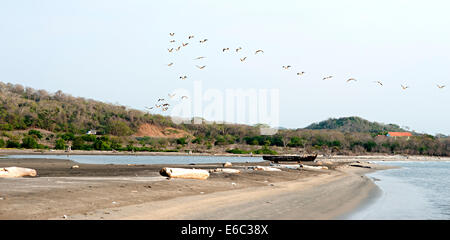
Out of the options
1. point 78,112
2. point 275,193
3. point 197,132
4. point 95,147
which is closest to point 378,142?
point 197,132

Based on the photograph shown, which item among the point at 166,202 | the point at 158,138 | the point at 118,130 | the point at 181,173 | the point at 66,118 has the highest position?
the point at 66,118

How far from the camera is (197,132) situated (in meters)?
186

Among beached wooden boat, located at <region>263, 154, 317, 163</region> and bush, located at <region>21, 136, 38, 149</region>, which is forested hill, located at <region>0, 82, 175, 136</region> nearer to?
bush, located at <region>21, 136, 38, 149</region>

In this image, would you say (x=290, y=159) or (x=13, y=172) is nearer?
(x=13, y=172)

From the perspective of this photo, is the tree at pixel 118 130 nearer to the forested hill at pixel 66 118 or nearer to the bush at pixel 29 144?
the forested hill at pixel 66 118

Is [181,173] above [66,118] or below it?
below

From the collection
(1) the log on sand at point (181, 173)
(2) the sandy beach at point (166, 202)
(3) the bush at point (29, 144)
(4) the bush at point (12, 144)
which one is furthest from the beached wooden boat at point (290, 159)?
(4) the bush at point (12, 144)

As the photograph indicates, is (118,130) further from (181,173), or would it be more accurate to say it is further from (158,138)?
(181,173)

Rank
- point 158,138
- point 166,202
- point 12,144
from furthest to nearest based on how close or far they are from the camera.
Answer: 1. point 158,138
2. point 12,144
3. point 166,202

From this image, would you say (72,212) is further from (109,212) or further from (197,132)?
(197,132)

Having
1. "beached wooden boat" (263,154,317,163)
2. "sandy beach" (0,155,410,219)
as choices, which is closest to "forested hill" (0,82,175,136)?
"beached wooden boat" (263,154,317,163)

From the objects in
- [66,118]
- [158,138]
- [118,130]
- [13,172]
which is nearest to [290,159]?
[13,172]

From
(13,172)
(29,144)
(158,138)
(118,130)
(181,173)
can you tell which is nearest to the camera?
(13,172)
